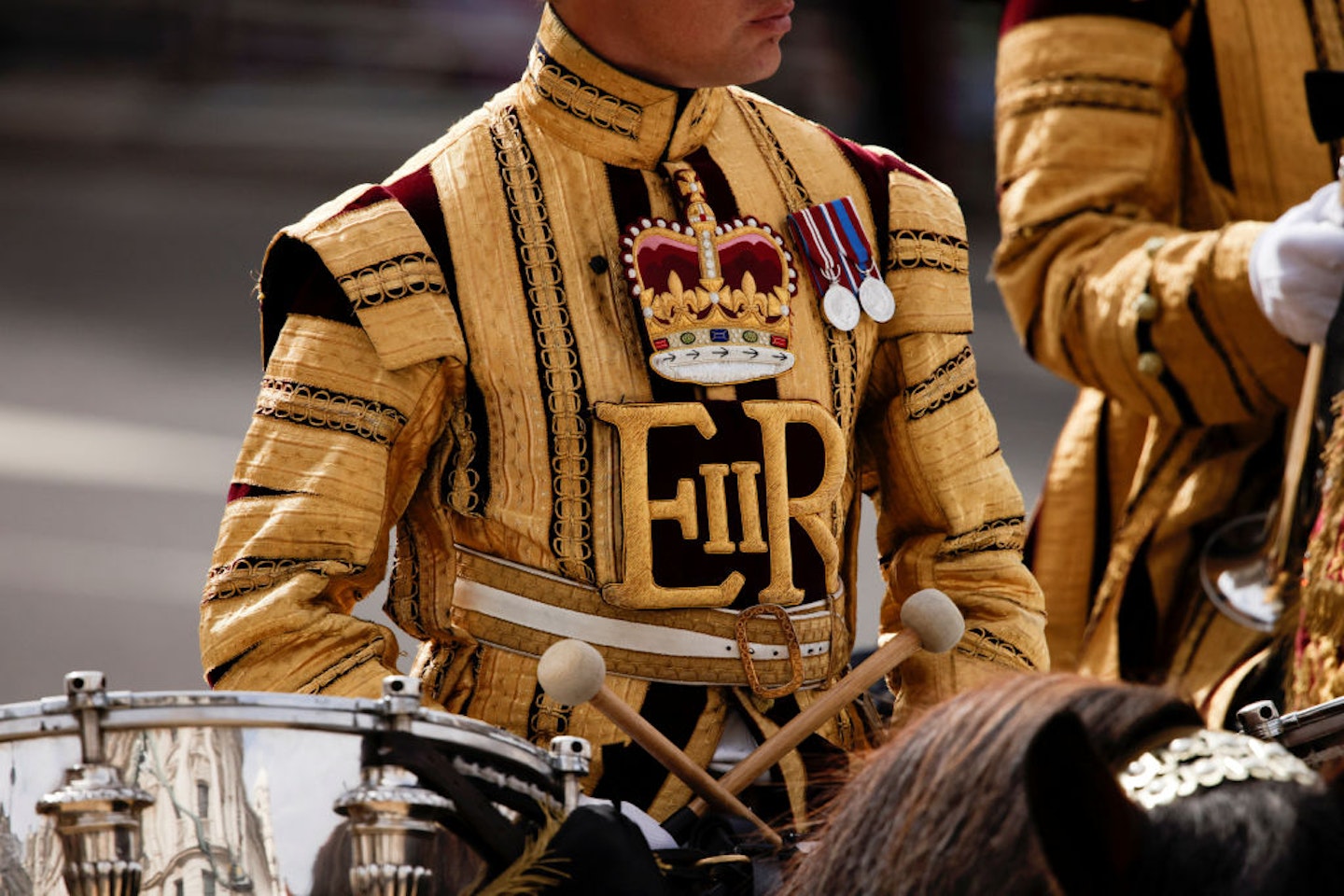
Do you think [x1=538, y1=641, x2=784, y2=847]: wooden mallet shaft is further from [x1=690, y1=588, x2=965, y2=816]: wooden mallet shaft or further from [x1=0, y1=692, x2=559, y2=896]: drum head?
[x1=0, y1=692, x2=559, y2=896]: drum head

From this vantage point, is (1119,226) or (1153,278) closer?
(1153,278)

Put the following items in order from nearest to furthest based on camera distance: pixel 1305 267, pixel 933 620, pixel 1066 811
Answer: pixel 1066 811 < pixel 933 620 < pixel 1305 267

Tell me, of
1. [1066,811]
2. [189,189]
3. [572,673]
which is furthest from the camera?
[189,189]

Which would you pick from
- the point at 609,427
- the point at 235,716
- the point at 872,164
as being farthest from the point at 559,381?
the point at 235,716

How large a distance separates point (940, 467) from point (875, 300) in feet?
0.50

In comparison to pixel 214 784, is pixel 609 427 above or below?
above

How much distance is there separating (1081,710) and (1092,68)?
1.77 m

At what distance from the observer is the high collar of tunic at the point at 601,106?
2059mm

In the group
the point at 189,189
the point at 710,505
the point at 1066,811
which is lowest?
the point at 1066,811

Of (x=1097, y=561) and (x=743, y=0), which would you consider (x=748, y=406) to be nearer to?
(x=743, y=0)

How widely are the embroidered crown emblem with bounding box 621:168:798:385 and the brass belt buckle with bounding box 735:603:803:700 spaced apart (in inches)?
7.3

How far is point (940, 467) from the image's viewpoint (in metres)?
Answer: 2.09

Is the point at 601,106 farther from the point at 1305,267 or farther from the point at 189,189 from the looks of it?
the point at 189,189

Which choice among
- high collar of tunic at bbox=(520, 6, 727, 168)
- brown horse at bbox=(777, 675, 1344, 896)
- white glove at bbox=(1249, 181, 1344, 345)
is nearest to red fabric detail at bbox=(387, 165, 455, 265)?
high collar of tunic at bbox=(520, 6, 727, 168)
